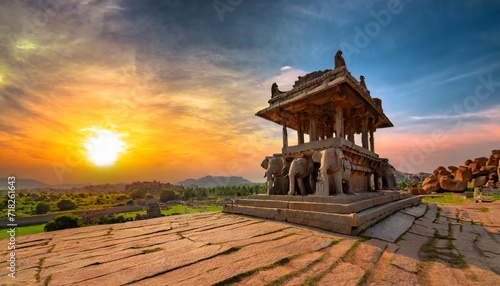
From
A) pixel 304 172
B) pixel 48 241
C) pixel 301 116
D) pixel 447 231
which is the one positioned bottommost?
pixel 447 231

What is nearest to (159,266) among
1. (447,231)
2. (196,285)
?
(196,285)

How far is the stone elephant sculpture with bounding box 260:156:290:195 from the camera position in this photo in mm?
9555

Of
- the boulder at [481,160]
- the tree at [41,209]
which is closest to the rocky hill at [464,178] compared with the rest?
the boulder at [481,160]

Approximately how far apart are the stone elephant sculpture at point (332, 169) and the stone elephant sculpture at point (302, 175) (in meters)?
0.74

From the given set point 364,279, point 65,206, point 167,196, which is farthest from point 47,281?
point 167,196

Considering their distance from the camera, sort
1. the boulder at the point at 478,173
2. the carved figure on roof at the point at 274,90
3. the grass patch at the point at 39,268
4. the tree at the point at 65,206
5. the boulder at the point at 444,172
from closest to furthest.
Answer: the grass patch at the point at 39,268 → the carved figure on roof at the point at 274,90 → the boulder at the point at 478,173 → the boulder at the point at 444,172 → the tree at the point at 65,206

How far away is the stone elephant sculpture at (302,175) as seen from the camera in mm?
8469

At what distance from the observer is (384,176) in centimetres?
1338

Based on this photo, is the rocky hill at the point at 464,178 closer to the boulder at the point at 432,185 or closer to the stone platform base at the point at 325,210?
the boulder at the point at 432,185

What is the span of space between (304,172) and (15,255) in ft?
24.8

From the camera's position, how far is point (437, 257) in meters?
4.07

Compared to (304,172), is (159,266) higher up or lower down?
lower down

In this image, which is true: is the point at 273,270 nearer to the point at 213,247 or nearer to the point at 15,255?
the point at 213,247

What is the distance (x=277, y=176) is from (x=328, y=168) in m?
2.52
